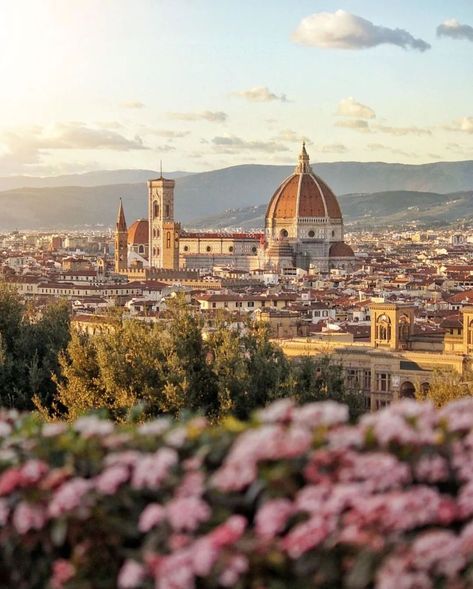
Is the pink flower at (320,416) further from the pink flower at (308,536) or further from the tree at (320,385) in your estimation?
the tree at (320,385)

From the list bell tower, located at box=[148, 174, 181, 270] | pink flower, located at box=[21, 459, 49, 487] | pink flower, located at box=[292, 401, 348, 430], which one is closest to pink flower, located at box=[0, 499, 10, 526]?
pink flower, located at box=[21, 459, 49, 487]

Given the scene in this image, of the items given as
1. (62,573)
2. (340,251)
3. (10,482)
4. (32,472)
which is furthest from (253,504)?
(340,251)

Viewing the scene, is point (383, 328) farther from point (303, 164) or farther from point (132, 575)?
point (303, 164)

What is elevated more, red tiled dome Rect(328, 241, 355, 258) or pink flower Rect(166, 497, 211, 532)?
pink flower Rect(166, 497, 211, 532)

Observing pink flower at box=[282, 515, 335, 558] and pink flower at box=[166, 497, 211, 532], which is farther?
pink flower at box=[166, 497, 211, 532]

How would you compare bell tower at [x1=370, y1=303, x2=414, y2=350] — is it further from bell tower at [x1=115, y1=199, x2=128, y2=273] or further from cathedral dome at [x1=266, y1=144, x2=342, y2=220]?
cathedral dome at [x1=266, y1=144, x2=342, y2=220]

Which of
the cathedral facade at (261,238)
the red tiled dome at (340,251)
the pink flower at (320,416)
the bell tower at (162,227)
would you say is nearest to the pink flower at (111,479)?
the pink flower at (320,416)
